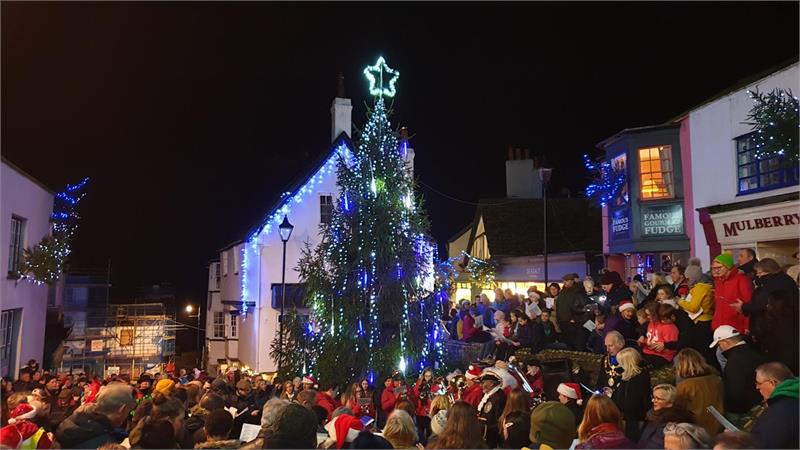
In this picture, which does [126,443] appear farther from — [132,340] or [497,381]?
[132,340]

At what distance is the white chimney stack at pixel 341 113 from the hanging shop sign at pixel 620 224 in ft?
36.1

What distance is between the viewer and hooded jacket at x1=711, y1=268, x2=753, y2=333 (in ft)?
22.8

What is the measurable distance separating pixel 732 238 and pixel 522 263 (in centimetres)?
1404

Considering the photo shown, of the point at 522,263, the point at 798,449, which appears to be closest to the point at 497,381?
the point at 798,449

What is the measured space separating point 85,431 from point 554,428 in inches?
A: 151

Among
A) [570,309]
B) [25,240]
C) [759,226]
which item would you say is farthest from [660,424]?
[25,240]

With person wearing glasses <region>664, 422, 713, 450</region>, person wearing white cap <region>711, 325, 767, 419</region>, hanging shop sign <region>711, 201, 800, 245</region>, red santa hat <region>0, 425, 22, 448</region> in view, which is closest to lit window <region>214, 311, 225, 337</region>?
hanging shop sign <region>711, 201, 800, 245</region>

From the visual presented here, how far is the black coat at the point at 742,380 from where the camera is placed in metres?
5.57

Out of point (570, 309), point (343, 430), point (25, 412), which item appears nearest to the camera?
point (343, 430)

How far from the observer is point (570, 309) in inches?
434

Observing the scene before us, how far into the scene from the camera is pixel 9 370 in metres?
14.8

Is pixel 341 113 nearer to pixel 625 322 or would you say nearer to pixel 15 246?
pixel 15 246

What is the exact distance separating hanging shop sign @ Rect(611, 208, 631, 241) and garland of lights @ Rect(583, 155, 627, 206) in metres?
0.55

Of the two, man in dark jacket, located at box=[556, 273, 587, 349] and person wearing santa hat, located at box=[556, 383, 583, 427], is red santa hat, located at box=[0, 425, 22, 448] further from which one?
man in dark jacket, located at box=[556, 273, 587, 349]
